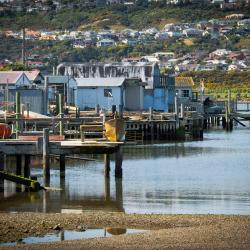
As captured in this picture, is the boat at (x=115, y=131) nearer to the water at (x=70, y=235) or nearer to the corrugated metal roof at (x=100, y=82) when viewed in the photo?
the water at (x=70, y=235)

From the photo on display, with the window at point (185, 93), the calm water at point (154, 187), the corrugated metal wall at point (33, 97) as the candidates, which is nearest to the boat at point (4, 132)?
the calm water at point (154, 187)

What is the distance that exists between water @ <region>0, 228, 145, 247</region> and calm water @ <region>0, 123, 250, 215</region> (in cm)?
488

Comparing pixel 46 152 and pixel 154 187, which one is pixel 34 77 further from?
pixel 46 152

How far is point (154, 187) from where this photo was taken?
44.0 metres

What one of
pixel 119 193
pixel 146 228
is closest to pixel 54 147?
pixel 119 193

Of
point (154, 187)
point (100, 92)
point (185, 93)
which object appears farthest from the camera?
point (185, 93)

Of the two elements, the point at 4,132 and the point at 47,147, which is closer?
the point at 47,147

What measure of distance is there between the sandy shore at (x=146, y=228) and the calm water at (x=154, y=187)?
277 cm

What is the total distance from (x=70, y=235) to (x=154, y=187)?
14005mm

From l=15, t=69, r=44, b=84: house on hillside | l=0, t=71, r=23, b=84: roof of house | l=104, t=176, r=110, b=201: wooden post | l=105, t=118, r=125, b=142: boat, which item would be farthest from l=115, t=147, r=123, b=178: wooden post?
l=15, t=69, r=44, b=84: house on hillside

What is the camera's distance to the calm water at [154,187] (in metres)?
37.1

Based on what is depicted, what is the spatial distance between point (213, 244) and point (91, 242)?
2949mm

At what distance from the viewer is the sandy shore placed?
93.1 ft

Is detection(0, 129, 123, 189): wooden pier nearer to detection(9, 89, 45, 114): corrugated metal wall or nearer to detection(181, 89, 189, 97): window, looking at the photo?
detection(9, 89, 45, 114): corrugated metal wall
